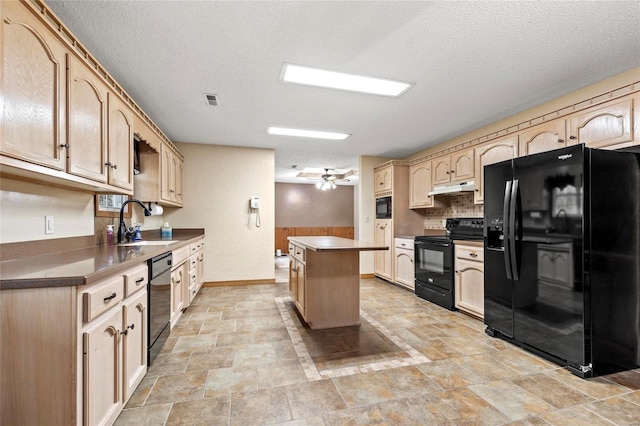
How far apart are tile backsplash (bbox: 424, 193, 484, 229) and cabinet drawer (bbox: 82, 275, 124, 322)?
160 inches

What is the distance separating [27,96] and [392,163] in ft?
14.9

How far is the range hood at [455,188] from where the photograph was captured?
3.71 m

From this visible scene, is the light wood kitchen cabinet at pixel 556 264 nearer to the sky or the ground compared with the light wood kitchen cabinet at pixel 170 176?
nearer to the ground

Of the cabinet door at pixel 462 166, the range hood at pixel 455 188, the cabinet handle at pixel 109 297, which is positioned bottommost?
the cabinet handle at pixel 109 297

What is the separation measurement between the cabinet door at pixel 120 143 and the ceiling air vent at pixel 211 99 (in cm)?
73

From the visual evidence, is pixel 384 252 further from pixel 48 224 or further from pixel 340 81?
pixel 48 224

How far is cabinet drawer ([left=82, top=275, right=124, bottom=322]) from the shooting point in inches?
48.8

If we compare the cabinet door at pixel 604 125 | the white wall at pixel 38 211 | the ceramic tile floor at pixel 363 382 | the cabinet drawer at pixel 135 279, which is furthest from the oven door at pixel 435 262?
the white wall at pixel 38 211

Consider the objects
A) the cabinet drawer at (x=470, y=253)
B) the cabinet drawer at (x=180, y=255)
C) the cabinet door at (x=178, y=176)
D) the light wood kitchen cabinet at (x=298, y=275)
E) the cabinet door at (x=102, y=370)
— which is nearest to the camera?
the cabinet door at (x=102, y=370)

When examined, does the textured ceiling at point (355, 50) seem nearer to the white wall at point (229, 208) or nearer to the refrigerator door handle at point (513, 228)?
the refrigerator door handle at point (513, 228)

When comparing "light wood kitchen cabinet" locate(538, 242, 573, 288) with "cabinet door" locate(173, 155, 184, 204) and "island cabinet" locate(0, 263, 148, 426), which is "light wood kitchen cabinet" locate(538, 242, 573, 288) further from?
"cabinet door" locate(173, 155, 184, 204)

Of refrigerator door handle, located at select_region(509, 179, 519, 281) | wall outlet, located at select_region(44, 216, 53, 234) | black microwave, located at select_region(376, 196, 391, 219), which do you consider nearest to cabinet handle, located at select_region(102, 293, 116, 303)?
wall outlet, located at select_region(44, 216, 53, 234)

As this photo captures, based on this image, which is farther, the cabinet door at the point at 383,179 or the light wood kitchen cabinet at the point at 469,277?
the cabinet door at the point at 383,179

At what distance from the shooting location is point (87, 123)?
71.3 inches
